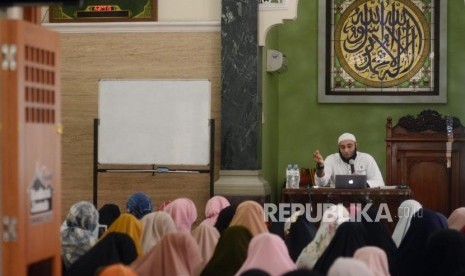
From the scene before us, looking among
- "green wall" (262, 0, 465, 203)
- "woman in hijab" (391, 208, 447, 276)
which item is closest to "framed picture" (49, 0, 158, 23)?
"green wall" (262, 0, 465, 203)

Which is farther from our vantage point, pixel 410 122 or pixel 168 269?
pixel 410 122

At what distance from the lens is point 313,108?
431 inches

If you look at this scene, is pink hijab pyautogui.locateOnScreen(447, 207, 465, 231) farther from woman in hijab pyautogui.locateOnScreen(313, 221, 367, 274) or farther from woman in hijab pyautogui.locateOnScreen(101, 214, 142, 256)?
woman in hijab pyautogui.locateOnScreen(101, 214, 142, 256)

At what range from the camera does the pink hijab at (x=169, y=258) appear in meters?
4.65

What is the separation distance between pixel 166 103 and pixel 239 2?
1.24 meters

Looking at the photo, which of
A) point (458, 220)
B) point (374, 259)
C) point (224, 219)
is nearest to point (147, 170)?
point (224, 219)

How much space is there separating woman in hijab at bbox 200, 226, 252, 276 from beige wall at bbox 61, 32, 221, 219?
4133mm

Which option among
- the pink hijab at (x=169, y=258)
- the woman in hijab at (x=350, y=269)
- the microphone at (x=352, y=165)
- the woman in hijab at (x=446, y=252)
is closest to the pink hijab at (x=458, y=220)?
the woman in hijab at (x=446, y=252)

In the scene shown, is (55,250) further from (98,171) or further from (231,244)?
(98,171)

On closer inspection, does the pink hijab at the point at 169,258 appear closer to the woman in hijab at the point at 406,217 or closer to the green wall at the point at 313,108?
the woman in hijab at the point at 406,217

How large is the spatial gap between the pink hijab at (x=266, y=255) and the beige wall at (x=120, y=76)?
463 cm

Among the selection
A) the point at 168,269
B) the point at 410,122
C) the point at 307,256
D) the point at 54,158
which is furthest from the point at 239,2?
the point at 54,158

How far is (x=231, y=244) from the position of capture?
4.93m

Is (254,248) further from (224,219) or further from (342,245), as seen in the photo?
(224,219)
